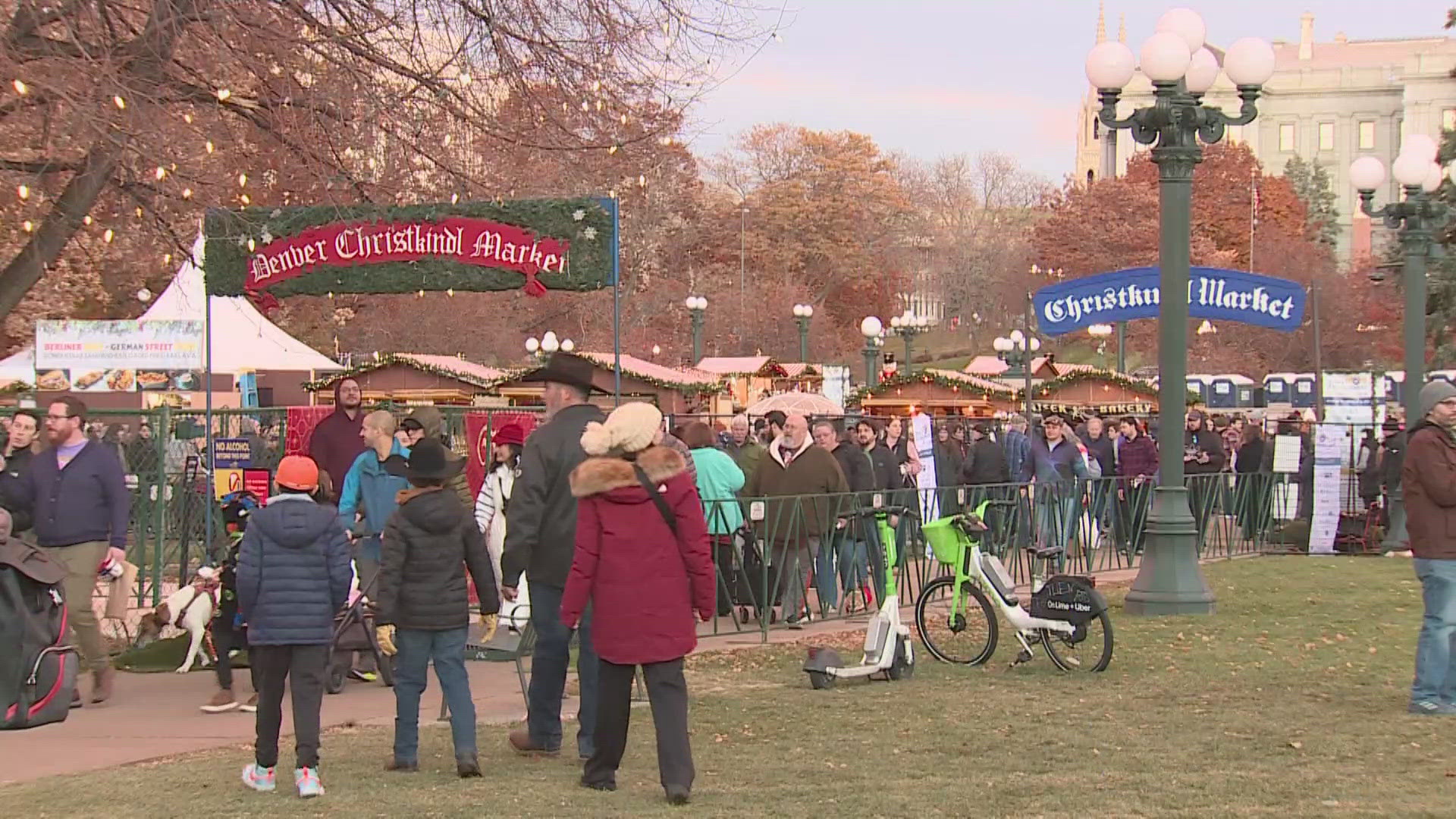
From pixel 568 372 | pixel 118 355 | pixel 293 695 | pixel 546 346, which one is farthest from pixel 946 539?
pixel 546 346

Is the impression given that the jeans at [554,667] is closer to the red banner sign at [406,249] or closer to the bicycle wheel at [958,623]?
the bicycle wheel at [958,623]

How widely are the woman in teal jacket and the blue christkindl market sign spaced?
534 cm

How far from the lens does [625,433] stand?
300 inches

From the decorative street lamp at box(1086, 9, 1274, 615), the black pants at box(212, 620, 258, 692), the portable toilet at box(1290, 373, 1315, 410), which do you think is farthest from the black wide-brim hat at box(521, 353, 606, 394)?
the portable toilet at box(1290, 373, 1315, 410)

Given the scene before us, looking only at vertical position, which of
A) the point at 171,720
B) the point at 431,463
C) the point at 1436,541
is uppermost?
the point at 431,463

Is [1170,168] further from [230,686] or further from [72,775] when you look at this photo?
[72,775]

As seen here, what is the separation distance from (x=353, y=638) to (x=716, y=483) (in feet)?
12.5

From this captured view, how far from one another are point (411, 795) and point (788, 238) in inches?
3053

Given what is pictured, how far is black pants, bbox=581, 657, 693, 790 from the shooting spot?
753cm

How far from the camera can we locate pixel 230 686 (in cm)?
1062

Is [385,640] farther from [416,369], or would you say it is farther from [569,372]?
[416,369]

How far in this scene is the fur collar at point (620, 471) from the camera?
754cm

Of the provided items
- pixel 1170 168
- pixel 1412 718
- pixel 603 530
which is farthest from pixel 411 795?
pixel 1170 168

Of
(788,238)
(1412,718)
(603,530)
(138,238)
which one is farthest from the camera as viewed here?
(788,238)
